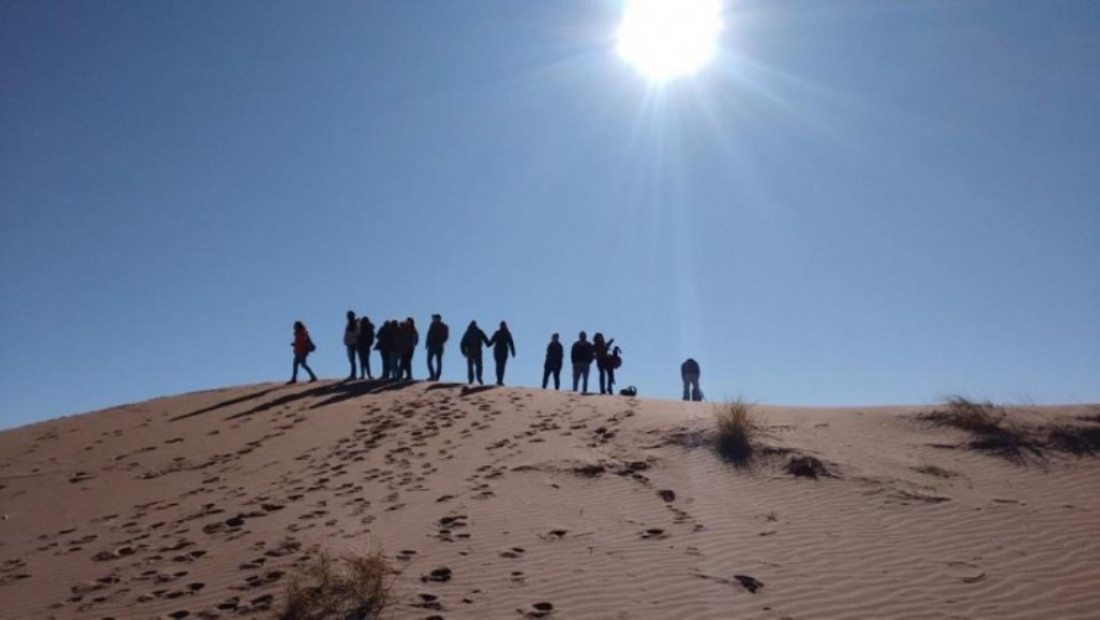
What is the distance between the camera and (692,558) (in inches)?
240

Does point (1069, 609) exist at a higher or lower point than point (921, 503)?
lower

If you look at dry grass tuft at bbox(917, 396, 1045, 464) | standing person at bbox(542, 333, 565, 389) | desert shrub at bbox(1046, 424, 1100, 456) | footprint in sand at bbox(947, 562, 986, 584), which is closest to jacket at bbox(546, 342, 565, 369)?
standing person at bbox(542, 333, 565, 389)

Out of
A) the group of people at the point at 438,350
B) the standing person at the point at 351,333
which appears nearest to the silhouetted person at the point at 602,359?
the group of people at the point at 438,350

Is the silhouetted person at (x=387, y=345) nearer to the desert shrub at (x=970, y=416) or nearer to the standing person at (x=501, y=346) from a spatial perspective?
the standing person at (x=501, y=346)

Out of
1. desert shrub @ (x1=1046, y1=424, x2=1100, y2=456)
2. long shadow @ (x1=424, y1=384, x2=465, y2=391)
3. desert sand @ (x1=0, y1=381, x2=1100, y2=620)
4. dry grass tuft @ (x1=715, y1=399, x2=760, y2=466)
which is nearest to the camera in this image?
desert sand @ (x1=0, y1=381, x2=1100, y2=620)

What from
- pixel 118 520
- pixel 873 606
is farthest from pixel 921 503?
pixel 118 520

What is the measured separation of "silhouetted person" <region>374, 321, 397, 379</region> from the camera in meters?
16.7

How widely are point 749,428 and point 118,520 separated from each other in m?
8.20

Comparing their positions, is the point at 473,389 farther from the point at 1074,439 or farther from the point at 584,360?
the point at 1074,439

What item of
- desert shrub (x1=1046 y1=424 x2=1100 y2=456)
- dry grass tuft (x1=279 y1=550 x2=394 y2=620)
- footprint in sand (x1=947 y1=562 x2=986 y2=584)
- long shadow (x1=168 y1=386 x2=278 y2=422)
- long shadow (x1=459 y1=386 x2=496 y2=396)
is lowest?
dry grass tuft (x1=279 y1=550 x2=394 y2=620)

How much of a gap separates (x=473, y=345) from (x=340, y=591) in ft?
35.6

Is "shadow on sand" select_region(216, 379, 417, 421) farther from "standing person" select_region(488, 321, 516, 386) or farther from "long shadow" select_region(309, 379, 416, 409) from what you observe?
"standing person" select_region(488, 321, 516, 386)

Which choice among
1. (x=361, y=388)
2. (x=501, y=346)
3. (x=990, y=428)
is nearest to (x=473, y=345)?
(x=501, y=346)

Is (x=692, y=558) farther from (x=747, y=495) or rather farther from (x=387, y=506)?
(x=387, y=506)
